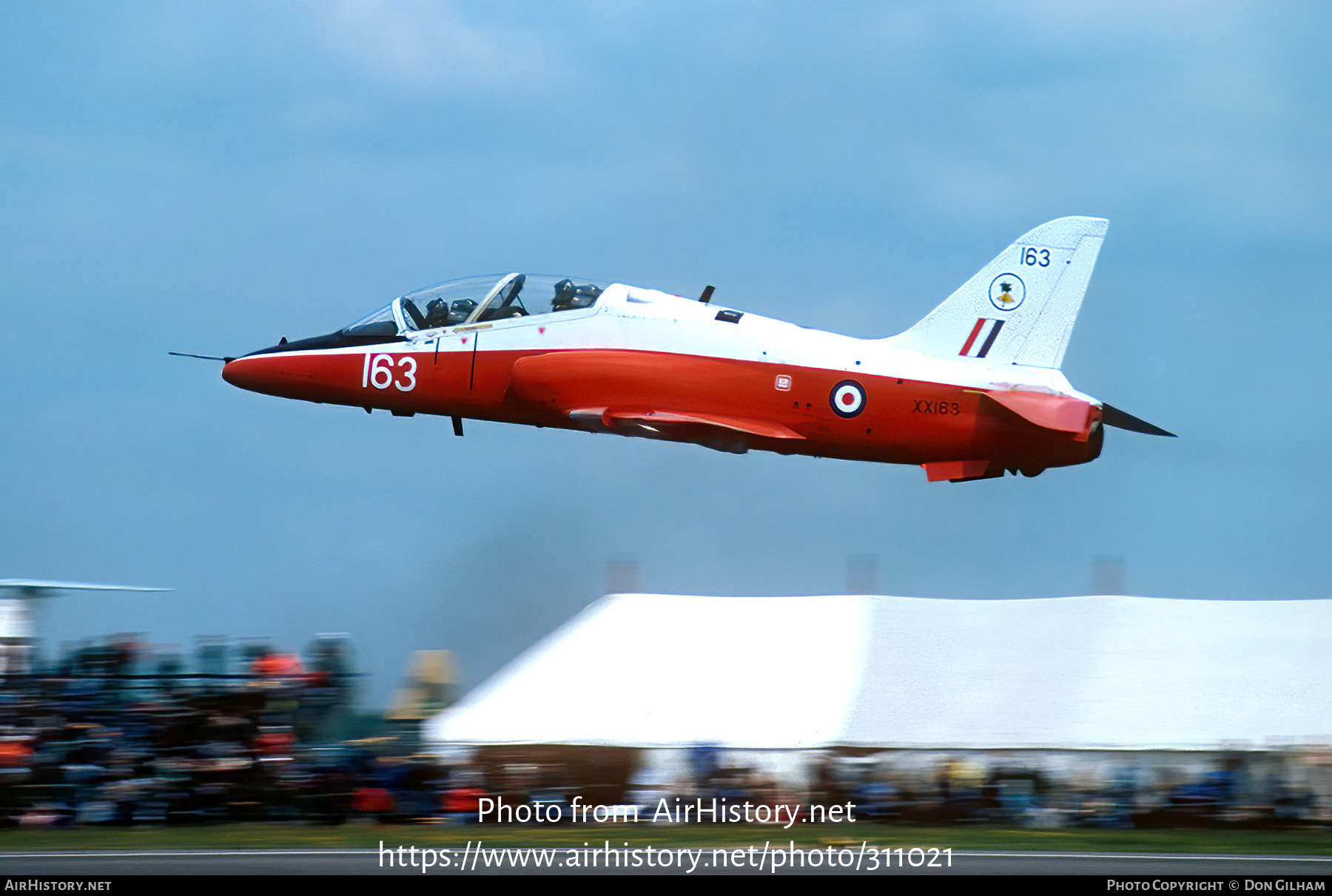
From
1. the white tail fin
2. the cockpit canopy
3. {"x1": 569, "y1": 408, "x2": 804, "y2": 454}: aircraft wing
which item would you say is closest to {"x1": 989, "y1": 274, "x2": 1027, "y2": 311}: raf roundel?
the white tail fin

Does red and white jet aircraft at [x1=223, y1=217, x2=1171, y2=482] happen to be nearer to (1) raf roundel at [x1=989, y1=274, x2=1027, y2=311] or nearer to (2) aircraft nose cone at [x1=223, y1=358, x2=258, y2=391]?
(1) raf roundel at [x1=989, y1=274, x2=1027, y2=311]

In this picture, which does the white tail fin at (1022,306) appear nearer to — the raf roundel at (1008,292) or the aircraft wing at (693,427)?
the raf roundel at (1008,292)

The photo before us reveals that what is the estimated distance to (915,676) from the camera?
25484mm

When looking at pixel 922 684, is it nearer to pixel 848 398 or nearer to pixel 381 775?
pixel 848 398

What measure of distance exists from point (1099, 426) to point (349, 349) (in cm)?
1131

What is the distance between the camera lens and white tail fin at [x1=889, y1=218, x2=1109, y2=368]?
73.8 ft

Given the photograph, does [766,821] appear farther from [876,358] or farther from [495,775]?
[876,358]

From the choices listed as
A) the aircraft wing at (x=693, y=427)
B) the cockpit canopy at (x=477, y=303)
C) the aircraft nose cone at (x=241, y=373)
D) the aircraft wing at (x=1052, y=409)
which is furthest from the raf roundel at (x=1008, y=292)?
the aircraft nose cone at (x=241, y=373)

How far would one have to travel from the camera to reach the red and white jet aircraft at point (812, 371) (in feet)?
72.7

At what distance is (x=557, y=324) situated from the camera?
23375 millimetres
